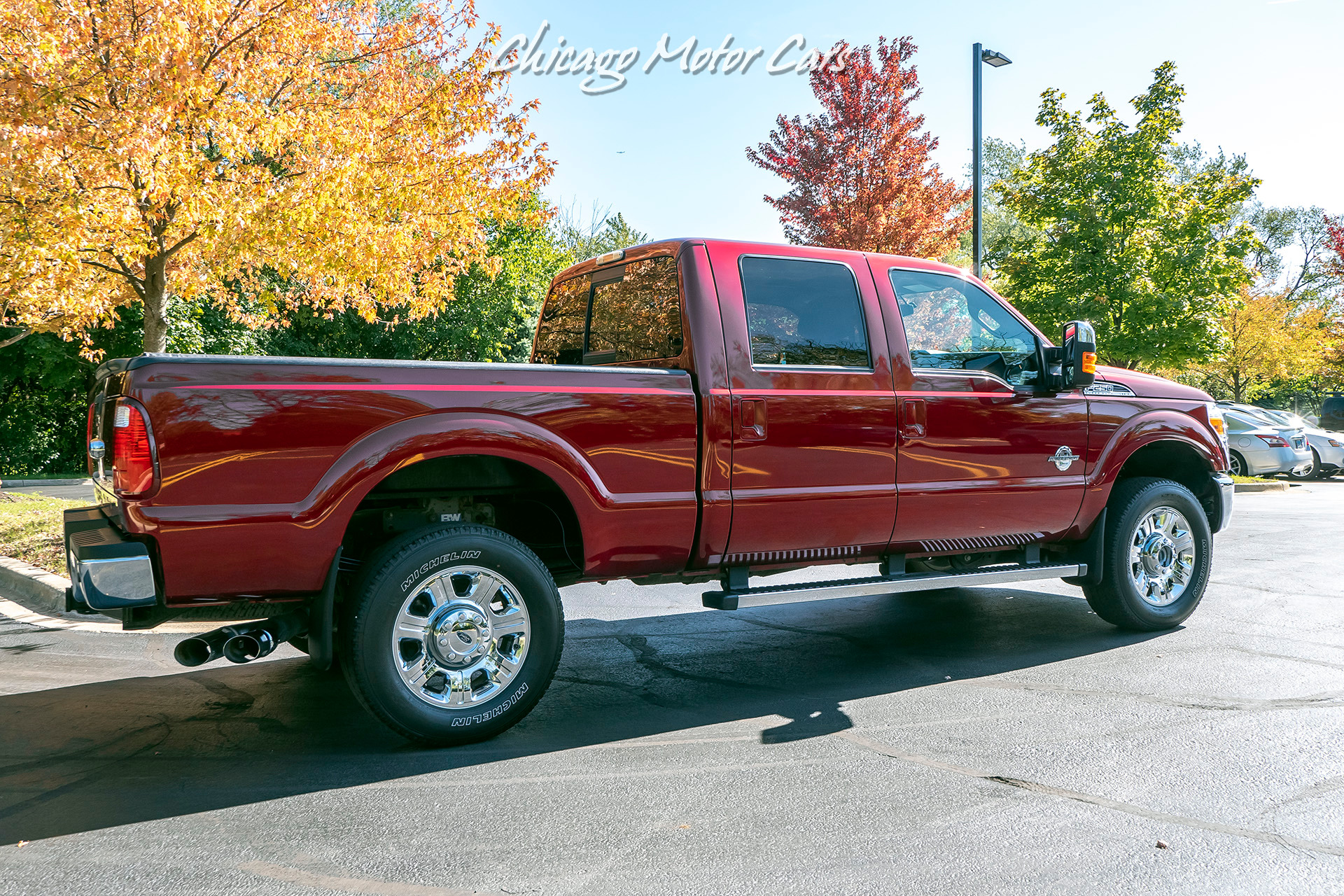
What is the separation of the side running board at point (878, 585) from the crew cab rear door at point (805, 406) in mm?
162

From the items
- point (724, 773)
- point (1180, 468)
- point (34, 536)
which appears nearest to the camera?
point (724, 773)

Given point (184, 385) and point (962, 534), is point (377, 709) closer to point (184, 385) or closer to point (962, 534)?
point (184, 385)

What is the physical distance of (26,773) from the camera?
3.74m

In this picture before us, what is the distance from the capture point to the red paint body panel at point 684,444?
3.65 meters

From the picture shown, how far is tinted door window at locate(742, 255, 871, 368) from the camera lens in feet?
15.9

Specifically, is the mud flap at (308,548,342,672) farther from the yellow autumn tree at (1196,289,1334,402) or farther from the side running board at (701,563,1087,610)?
the yellow autumn tree at (1196,289,1334,402)

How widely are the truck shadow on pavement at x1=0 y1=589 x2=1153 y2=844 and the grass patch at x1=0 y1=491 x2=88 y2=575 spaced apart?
128 inches

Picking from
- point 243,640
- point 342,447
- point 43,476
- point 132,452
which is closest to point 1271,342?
point 43,476

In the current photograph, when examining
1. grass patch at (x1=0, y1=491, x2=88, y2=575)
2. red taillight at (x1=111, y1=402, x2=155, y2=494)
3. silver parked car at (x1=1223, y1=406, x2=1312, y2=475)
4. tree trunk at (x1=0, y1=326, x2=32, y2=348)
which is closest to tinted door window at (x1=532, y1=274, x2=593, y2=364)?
red taillight at (x1=111, y1=402, x2=155, y2=494)

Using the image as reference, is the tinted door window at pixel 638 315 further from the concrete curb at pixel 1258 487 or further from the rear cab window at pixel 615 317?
the concrete curb at pixel 1258 487

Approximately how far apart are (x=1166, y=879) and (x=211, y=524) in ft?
11.1

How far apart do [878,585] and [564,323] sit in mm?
2431

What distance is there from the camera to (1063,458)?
5680mm

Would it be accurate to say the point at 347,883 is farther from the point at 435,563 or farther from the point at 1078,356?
the point at 1078,356
